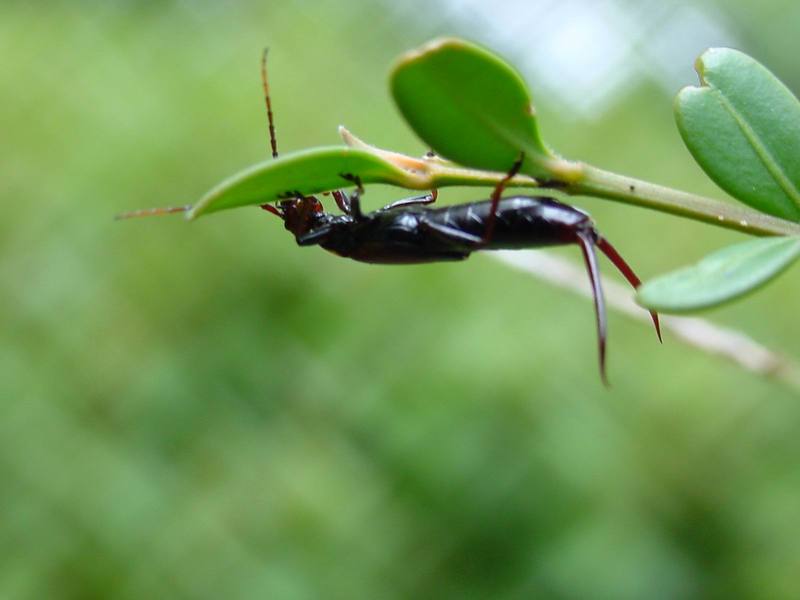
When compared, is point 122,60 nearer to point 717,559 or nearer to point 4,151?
point 4,151

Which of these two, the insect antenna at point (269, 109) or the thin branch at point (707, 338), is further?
the thin branch at point (707, 338)

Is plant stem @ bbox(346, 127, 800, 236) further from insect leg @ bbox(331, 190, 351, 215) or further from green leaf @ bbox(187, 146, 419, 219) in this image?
insect leg @ bbox(331, 190, 351, 215)

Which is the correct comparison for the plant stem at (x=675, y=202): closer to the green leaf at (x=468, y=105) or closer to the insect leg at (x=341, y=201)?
the green leaf at (x=468, y=105)

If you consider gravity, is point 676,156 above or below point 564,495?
A: above

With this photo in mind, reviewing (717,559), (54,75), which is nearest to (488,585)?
(717,559)

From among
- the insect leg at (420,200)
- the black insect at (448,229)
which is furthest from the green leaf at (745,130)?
the insect leg at (420,200)

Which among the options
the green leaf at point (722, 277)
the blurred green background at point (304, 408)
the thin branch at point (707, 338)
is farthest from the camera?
the blurred green background at point (304, 408)

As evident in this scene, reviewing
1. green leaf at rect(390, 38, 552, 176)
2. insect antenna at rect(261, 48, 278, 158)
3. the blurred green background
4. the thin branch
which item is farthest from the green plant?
the blurred green background
